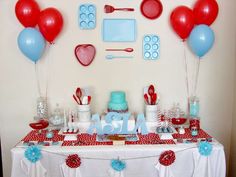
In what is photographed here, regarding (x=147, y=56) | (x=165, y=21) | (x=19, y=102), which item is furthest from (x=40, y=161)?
(x=165, y=21)

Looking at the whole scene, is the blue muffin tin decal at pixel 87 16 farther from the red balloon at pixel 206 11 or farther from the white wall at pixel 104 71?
the red balloon at pixel 206 11

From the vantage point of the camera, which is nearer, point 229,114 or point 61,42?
point 61,42

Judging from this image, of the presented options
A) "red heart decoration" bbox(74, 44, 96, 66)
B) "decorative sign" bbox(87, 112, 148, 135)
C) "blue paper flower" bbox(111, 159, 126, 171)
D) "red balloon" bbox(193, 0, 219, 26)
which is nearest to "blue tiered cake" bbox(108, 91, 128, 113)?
"decorative sign" bbox(87, 112, 148, 135)

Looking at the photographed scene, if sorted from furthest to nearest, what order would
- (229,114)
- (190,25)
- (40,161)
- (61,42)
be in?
(229,114), (61,42), (190,25), (40,161)

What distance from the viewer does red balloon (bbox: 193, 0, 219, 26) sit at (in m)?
1.92

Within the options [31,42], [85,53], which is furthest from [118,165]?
[31,42]

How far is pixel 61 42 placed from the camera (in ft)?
6.88

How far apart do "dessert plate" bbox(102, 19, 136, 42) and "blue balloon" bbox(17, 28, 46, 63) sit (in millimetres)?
471

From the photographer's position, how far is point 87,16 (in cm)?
206

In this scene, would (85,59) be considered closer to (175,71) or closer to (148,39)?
(148,39)

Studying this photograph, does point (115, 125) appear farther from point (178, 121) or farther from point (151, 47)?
point (151, 47)

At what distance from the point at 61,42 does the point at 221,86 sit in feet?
4.21

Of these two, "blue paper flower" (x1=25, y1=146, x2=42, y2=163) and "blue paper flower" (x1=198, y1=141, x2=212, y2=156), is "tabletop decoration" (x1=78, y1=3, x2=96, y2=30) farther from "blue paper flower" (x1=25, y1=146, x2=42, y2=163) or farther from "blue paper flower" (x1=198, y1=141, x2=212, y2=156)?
"blue paper flower" (x1=198, y1=141, x2=212, y2=156)

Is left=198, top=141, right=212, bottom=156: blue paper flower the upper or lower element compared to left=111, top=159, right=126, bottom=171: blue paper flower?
upper
